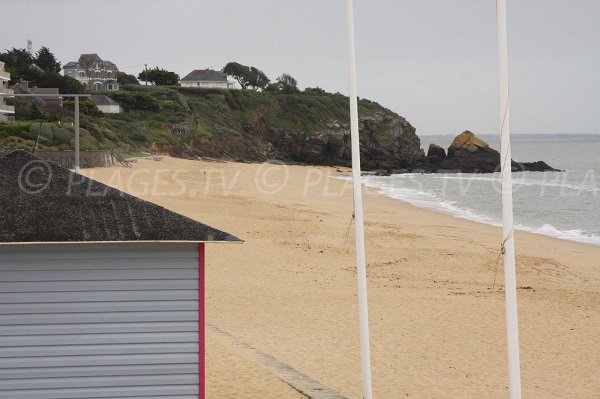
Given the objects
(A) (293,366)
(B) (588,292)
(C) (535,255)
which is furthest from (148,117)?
(A) (293,366)

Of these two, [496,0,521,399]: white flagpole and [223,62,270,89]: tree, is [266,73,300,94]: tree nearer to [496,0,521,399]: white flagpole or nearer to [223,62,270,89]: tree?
[223,62,270,89]: tree

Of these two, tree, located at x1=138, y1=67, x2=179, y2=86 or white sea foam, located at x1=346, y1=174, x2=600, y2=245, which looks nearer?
white sea foam, located at x1=346, y1=174, x2=600, y2=245

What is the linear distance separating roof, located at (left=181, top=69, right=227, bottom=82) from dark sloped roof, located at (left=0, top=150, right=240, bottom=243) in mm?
116664

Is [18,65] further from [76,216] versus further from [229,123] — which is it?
[76,216]

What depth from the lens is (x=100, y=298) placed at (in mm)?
8312

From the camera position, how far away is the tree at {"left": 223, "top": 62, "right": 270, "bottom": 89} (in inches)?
5202

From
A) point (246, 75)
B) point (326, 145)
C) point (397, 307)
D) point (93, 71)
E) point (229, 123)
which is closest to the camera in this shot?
point (397, 307)

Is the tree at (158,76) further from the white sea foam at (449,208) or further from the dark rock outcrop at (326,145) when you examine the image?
the white sea foam at (449,208)

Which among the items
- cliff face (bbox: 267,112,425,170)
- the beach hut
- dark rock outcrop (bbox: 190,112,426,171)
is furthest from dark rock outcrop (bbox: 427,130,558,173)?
the beach hut

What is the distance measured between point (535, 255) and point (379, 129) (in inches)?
2862

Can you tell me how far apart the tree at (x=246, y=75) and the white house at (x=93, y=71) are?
2095cm

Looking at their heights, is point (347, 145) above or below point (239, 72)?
below

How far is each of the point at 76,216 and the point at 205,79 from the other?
117171 mm

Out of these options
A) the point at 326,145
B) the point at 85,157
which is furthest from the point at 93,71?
the point at 85,157
